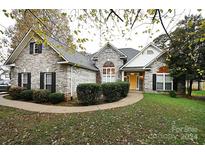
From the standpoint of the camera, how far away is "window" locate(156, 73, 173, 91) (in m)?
17.2

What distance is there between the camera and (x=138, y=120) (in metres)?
7.06

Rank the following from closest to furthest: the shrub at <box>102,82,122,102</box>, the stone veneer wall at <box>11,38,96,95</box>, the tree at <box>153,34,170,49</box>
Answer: the shrub at <box>102,82,122,102</box>
the stone veneer wall at <box>11,38,96,95</box>
the tree at <box>153,34,170,49</box>

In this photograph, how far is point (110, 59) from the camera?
2033cm

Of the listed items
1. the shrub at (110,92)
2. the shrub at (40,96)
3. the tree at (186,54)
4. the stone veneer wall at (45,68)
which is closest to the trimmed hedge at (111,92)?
the shrub at (110,92)

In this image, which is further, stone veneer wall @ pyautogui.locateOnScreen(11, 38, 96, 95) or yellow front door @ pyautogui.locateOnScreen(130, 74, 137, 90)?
yellow front door @ pyautogui.locateOnScreen(130, 74, 137, 90)

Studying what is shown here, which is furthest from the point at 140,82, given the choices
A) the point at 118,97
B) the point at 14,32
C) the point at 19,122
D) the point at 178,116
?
the point at 14,32

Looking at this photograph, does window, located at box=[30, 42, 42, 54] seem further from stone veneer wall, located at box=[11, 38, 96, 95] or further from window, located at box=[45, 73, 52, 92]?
window, located at box=[45, 73, 52, 92]

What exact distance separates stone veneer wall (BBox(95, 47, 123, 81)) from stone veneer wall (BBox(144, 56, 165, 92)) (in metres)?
3.26

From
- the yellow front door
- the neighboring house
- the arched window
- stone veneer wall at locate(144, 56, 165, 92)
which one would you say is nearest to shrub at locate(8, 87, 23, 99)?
the neighboring house

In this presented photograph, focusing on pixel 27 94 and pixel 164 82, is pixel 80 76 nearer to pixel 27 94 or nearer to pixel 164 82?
pixel 27 94

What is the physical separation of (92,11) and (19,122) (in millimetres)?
5298

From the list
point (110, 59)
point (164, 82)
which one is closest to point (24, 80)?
point (110, 59)
